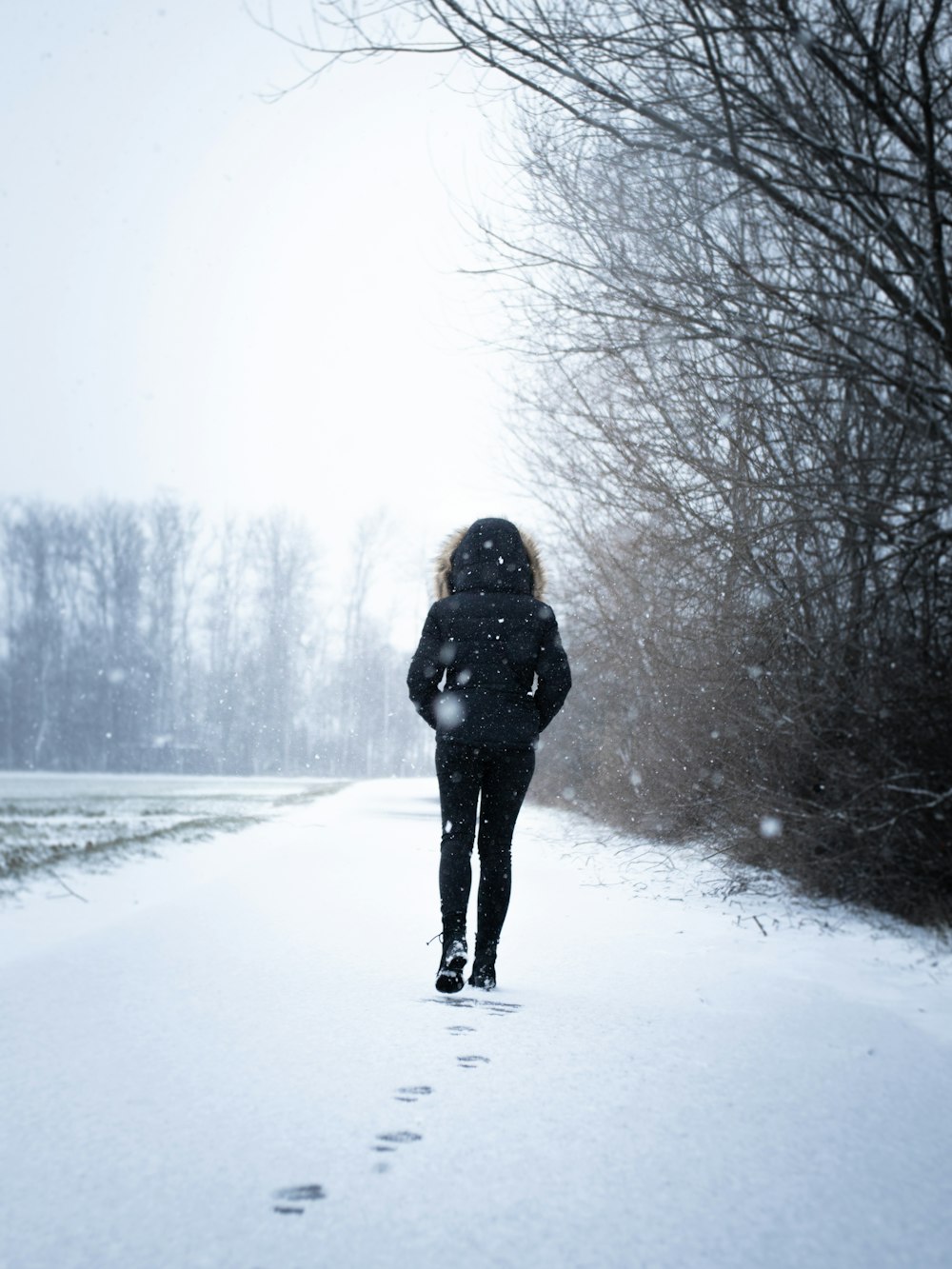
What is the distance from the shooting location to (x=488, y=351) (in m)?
5.86

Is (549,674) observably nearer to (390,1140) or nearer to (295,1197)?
(390,1140)

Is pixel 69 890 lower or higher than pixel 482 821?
lower

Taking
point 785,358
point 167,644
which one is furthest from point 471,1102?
point 167,644

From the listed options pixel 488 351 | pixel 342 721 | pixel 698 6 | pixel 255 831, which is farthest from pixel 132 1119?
pixel 342 721

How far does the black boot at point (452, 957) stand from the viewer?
351cm

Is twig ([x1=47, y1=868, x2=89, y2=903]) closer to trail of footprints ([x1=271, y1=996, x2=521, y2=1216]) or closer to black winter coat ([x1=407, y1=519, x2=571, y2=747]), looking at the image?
black winter coat ([x1=407, y1=519, x2=571, y2=747])

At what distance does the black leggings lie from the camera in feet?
12.2

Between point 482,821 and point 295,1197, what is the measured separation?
216 centimetres

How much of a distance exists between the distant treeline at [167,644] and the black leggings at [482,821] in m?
46.0

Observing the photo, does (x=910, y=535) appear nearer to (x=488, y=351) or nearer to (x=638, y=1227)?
(x=488, y=351)

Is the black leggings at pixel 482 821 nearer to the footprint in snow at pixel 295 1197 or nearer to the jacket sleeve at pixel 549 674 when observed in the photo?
the jacket sleeve at pixel 549 674

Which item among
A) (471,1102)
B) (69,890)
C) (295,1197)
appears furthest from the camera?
(69,890)

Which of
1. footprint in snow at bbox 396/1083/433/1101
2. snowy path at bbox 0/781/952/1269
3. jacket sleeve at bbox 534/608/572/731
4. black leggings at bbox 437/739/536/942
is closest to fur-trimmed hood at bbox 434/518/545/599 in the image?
jacket sleeve at bbox 534/608/572/731

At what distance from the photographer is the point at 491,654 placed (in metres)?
3.77
